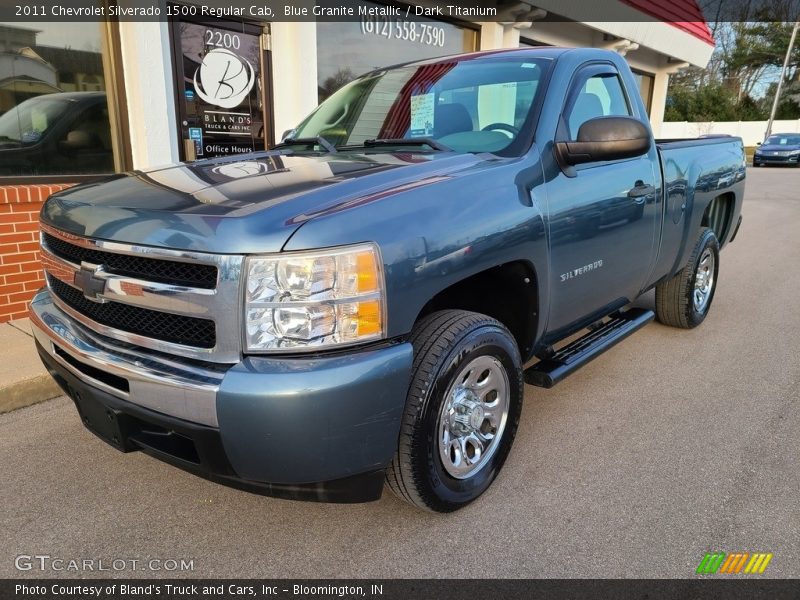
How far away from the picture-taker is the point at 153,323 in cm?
211

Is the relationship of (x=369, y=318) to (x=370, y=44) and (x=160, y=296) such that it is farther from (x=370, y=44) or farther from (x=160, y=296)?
(x=370, y=44)

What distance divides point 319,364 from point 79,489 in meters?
1.59

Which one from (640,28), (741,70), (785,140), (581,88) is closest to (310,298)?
(581,88)

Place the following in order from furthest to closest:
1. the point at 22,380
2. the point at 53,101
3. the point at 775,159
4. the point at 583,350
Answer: the point at 775,159 → the point at 53,101 → the point at 22,380 → the point at 583,350

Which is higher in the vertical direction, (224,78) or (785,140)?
(224,78)

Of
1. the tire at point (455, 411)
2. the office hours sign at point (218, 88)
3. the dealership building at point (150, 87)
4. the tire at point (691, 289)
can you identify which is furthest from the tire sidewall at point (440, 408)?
the office hours sign at point (218, 88)

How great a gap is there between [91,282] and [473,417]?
5.06 ft

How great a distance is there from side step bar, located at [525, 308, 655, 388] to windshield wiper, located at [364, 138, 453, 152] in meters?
1.17

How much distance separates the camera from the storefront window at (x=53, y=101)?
498cm

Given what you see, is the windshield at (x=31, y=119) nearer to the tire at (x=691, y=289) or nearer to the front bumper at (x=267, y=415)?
the front bumper at (x=267, y=415)

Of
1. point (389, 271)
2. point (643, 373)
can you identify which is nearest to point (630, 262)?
point (643, 373)

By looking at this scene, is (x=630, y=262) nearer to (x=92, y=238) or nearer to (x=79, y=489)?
(x=92, y=238)

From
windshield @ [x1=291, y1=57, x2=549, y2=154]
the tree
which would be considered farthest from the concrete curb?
the tree

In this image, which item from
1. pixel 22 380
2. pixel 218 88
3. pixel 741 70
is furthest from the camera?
pixel 741 70
